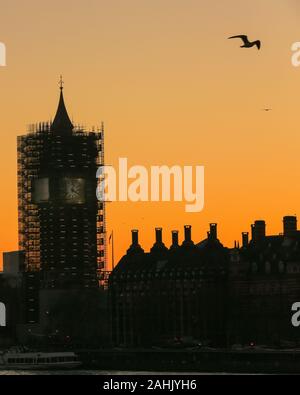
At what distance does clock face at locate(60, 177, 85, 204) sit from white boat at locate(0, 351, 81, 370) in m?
30.2

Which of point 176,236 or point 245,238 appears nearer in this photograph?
point 245,238

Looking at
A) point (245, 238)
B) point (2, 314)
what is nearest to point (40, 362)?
point (245, 238)

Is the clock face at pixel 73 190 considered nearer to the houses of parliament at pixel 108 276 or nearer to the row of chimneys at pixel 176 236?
the houses of parliament at pixel 108 276

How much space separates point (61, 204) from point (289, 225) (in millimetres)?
22664

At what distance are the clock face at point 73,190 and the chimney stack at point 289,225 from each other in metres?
21.2

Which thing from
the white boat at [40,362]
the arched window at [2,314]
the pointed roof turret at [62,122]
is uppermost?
the pointed roof turret at [62,122]

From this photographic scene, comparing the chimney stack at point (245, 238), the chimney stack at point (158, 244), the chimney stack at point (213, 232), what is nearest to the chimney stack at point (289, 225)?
the chimney stack at point (245, 238)

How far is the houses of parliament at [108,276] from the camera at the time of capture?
284 ft

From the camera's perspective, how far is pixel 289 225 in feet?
285

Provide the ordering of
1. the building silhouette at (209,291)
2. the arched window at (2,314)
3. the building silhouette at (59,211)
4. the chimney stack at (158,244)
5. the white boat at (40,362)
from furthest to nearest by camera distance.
Answer: the building silhouette at (59,211)
the arched window at (2,314)
the chimney stack at (158,244)
the building silhouette at (209,291)
the white boat at (40,362)

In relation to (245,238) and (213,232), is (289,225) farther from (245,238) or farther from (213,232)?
(213,232)

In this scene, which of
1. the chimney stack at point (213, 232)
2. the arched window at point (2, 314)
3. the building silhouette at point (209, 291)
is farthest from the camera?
the arched window at point (2, 314)
